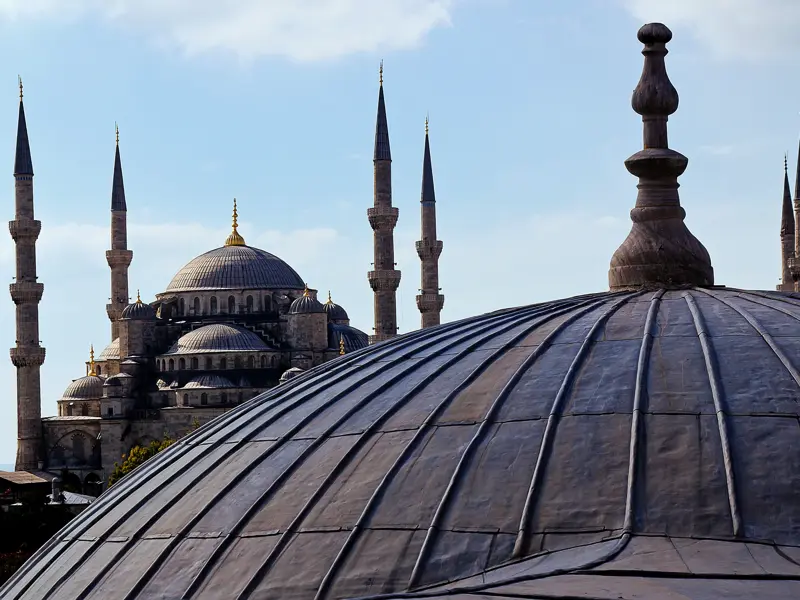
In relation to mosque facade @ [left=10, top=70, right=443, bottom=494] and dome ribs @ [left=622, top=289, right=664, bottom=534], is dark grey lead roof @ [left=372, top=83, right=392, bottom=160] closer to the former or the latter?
mosque facade @ [left=10, top=70, right=443, bottom=494]

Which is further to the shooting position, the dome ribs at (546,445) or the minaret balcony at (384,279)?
the minaret balcony at (384,279)

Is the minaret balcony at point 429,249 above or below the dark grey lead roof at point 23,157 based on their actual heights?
below

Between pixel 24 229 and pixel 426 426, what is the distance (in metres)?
44.4

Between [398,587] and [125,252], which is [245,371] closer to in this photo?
[125,252]

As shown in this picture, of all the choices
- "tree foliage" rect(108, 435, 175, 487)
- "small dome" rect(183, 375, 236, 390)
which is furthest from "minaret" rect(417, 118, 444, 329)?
"tree foliage" rect(108, 435, 175, 487)

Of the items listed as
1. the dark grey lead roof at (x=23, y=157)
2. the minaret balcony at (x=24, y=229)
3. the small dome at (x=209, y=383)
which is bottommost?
the small dome at (x=209, y=383)

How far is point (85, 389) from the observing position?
5441 cm

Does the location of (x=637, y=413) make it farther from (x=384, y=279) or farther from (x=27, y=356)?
(x=27, y=356)

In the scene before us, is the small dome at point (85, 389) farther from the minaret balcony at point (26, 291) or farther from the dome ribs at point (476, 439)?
the dome ribs at point (476, 439)

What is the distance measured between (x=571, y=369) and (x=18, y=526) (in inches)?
1025

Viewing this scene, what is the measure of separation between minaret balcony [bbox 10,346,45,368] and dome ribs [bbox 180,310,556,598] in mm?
42947

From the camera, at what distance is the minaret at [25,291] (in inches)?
1893

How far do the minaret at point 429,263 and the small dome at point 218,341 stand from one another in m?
5.70

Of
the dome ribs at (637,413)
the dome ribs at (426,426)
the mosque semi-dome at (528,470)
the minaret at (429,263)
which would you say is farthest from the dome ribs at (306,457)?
the minaret at (429,263)
